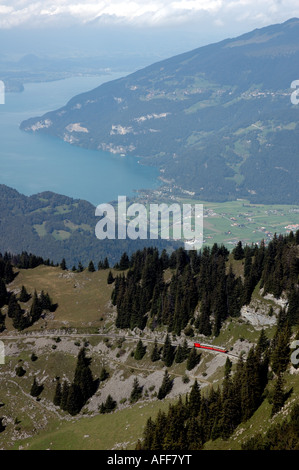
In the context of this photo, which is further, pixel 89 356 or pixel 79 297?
pixel 79 297

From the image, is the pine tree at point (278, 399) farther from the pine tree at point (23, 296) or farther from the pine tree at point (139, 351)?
the pine tree at point (23, 296)

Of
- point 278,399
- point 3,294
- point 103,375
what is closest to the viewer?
point 278,399

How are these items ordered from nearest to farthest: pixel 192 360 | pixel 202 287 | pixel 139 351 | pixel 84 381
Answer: pixel 192 360, pixel 84 381, pixel 139 351, pixel 202 287

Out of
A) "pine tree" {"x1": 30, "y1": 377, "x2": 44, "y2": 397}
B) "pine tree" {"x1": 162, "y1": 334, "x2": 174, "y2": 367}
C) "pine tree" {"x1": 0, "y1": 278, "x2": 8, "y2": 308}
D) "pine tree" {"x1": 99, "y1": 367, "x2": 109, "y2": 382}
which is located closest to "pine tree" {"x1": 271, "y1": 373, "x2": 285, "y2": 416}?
"pine tree" {"x1": 162, "y1": 334, "x2": 174, "y2": 367}

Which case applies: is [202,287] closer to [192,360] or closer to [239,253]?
[239,253]

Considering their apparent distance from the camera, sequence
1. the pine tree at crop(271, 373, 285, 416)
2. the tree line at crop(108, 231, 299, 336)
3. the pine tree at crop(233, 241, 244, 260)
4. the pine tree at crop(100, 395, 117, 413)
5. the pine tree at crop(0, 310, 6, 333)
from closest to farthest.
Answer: the pine tree at crop(271, 373, 285, 416) < the pine tree at crop(100, 395, 117, 413) < the tree line at crop(108, 231, 299, 336) < the pine tree at crop(0, 310, 6, 333) < the pine tree at crop(233, 241, 244, 260)

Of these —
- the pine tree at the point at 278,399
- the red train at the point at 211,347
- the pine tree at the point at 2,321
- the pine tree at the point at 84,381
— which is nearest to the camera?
the pine tree at the point at 278,399

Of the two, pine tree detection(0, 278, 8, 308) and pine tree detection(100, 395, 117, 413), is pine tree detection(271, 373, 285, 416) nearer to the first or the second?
pine tree detection(100, 395, 117, 413)

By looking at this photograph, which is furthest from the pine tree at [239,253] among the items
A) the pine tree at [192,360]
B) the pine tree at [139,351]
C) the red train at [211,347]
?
the pine tree at [139,351]

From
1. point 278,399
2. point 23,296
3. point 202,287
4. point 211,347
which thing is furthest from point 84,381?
point 278,399
